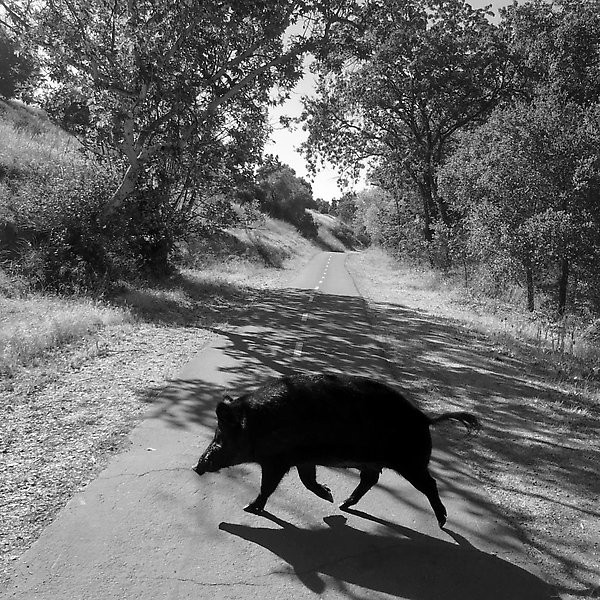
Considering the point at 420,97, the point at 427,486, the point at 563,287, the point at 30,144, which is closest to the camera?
the point at 427,486

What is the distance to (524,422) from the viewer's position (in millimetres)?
6891

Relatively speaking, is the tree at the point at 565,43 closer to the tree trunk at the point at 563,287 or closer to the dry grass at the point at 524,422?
the tree trunk at the point at 563,287

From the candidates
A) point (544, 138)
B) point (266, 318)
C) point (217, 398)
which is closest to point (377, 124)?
point (544, 138)

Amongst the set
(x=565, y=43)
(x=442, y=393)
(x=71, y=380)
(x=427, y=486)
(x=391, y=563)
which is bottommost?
(x=71, y=380)

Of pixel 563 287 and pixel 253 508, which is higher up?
pixel 563 287

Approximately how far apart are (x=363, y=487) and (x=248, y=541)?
46.5 inches

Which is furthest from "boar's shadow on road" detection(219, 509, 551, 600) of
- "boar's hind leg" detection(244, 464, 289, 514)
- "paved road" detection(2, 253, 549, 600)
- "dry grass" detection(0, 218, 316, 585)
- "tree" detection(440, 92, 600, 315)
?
"tree" detection(440, 92, 600, 315)

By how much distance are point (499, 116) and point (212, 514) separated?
684 inches

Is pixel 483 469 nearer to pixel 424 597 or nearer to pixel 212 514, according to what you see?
pixel 424 597

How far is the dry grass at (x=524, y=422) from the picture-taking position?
4.15 m

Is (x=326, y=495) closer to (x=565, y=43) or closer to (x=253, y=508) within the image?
(x=253, y=508)

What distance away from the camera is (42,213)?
1440 centimetres

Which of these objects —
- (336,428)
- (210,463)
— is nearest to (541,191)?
(336,428)

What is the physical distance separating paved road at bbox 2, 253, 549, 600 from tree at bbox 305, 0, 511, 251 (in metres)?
20.2
